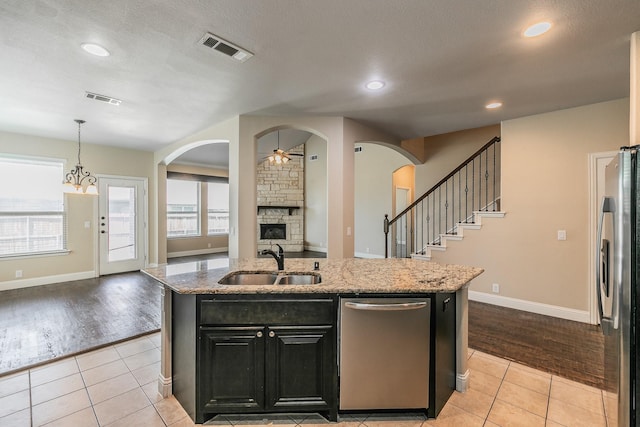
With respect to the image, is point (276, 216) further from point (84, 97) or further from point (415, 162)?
point (84, 97)

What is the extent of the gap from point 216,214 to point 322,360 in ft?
26.9

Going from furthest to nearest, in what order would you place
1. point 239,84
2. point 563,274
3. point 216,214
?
point 216,214
point 563,274
point 239,84

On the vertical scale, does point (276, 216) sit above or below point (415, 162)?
below

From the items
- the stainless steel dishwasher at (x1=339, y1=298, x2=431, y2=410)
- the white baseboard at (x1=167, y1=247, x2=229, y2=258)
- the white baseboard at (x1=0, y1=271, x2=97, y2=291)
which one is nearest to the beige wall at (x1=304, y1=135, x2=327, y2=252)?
the white baseboard at (x1=167, y1=247, x2=229, y2=258)

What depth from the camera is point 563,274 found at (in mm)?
3791

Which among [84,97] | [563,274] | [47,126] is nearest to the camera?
[84,97]

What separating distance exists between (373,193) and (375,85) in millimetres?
5445

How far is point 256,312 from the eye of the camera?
6.22ft

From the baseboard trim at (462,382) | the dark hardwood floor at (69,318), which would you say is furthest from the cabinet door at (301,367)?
the dark hardwood floor at (69,318)

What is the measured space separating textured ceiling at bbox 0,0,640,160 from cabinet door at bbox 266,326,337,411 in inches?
82.6

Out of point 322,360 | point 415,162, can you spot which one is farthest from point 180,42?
Result: point 415,162

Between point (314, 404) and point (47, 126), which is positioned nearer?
point (314, 404)

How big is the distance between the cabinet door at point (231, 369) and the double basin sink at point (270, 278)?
0.47 meters

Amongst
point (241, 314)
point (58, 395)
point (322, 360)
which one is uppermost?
point (241, 314)
